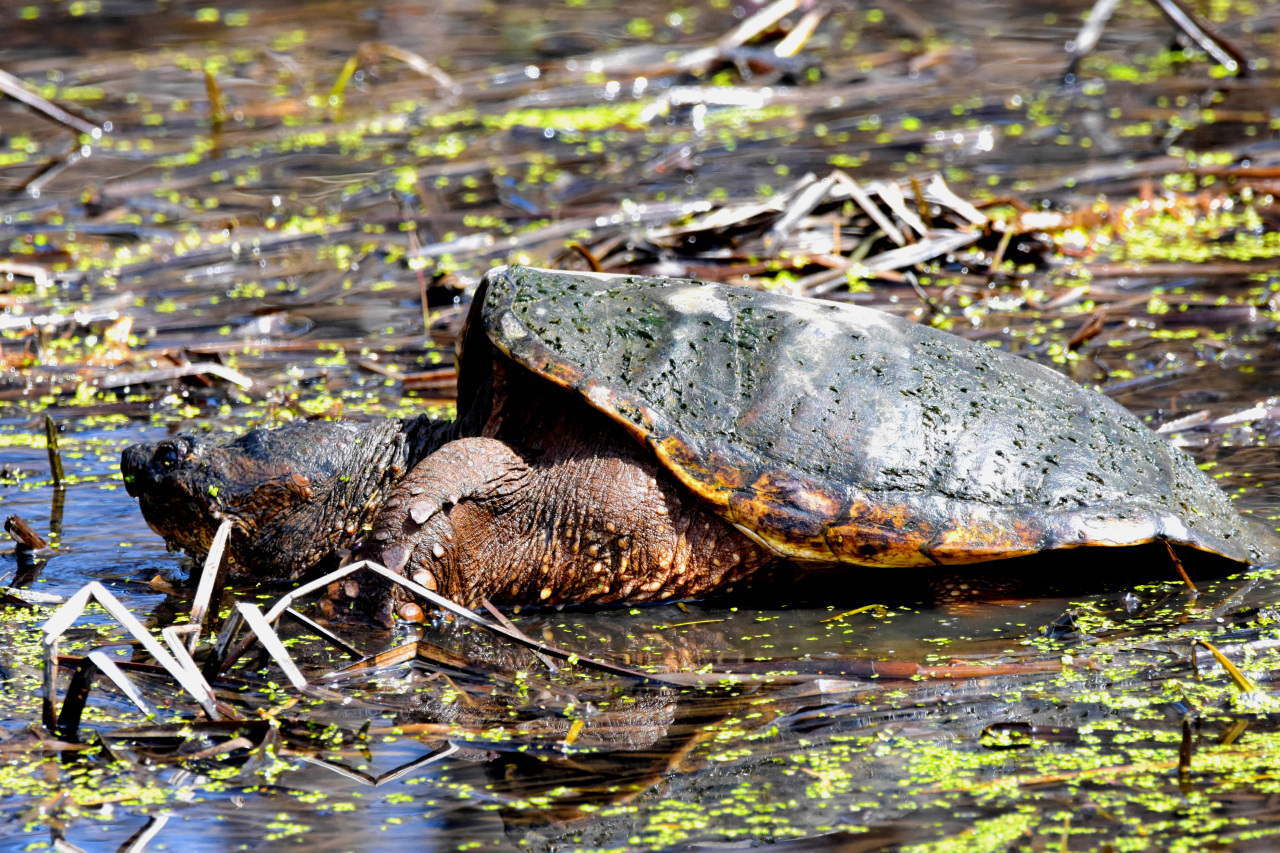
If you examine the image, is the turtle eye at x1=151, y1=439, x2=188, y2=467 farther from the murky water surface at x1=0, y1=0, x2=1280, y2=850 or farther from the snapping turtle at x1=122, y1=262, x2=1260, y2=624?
the murky water surface at x1=0, y1=0, x2=1280, y2=850

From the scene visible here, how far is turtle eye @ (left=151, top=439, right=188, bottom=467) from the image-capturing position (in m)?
3.81

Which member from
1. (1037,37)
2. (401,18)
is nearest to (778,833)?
(1037,37)

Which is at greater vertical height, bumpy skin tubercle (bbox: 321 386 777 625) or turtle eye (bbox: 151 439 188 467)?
turtle eye (bbox: 151 439 188 467)

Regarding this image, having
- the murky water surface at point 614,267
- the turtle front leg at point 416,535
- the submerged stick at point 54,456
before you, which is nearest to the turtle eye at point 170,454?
the murky water surface at point 614,267

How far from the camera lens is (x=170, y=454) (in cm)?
382

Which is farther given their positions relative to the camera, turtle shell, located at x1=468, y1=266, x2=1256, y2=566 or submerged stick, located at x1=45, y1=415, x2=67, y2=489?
submerged stick, located at x1=45, y1=415, x2=67, y2=489

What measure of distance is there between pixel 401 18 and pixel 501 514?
11.3 meters

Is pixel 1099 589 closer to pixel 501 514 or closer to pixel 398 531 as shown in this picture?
pixel 501 514

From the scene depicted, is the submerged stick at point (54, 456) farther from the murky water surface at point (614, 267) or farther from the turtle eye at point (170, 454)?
the turtle eye at point (170, 454)

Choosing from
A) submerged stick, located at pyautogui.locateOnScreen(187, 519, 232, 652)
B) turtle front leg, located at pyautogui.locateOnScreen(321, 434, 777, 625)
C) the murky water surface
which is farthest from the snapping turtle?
submerged stick, located at pyautogui.locateOnScreen(187, 519, 232, 652)

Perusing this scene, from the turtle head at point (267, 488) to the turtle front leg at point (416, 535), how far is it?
30cm

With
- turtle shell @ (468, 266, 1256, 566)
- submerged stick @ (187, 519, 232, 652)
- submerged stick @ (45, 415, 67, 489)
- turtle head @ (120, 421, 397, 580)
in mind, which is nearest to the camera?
submerged stick @ (187, 519, 232, 652)

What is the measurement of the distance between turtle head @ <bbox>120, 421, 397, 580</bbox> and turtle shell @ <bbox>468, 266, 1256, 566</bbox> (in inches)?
23.4

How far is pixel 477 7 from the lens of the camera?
48.5ft
